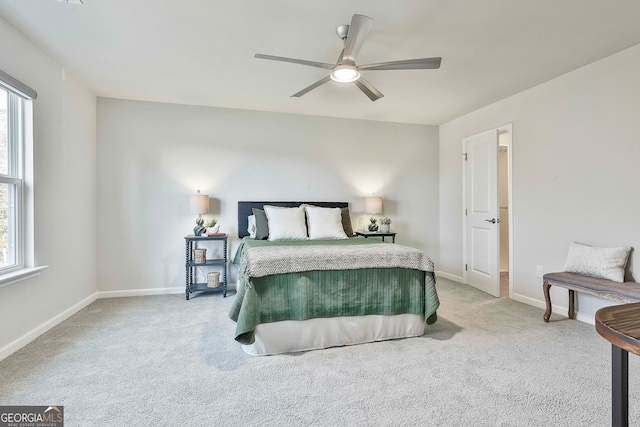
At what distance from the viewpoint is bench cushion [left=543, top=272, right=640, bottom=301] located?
2.29m

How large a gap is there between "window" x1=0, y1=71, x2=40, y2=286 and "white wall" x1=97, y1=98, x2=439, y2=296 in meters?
1.29

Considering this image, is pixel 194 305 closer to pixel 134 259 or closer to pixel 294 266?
pixel 134 259

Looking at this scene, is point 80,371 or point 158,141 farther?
point 158,141

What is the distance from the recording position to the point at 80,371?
198 cm

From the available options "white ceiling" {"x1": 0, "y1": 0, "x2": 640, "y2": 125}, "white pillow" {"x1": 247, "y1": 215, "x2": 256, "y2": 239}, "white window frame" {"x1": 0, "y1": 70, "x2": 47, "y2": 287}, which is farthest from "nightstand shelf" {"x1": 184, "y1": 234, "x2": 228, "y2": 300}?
"white ceiling" {"x1": 0, "y1": 0, "x2": 640, "y2": 125}

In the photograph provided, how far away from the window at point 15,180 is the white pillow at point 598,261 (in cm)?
474

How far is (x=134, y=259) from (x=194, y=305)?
113 centimetres

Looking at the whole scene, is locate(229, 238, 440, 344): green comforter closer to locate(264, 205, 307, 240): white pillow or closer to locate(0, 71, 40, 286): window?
locate(264, 205, 307, 240): white pillow

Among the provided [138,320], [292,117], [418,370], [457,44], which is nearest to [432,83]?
[457,44]

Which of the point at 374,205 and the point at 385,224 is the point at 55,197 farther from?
the point at 385,224

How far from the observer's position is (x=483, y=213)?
161 inches

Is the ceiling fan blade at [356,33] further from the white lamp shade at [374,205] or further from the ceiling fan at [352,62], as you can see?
the white lamp shade at [374,205]

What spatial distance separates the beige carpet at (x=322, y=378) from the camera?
1552 mm

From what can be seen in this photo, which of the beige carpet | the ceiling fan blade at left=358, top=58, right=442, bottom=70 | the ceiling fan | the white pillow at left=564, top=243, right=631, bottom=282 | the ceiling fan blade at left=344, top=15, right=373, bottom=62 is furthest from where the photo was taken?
the white pillow at left=564, top=243, right=631, bottom=282
